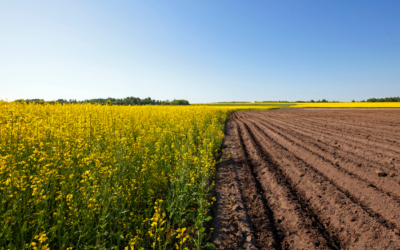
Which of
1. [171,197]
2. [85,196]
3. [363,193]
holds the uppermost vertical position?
[85,196]

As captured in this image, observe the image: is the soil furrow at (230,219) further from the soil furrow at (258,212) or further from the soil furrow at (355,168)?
the soil furrow at (355,168)

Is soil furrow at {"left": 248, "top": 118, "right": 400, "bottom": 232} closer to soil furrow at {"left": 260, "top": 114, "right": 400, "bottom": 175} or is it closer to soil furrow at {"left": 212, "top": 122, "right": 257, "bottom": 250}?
soil furrow at {"left": 260, "top": 114, "right": 400, "bottom": 175}

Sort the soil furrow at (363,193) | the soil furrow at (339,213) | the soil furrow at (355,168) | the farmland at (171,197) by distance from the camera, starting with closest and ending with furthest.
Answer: the farmland at (171,197) < the soil furrow at (339,213) < the soil furrow at (363,193) < the soil furrow at (355,168)

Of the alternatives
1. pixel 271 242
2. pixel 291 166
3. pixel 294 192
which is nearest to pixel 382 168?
pixel 291 166

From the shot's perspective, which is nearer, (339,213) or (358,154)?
(339,213)

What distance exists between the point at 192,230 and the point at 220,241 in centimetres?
50

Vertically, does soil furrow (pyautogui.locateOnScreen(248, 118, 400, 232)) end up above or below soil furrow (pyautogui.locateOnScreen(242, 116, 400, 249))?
above

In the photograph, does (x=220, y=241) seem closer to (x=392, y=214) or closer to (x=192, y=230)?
(x=192, y=230)

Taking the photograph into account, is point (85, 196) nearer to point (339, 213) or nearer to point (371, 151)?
point (339, 213)

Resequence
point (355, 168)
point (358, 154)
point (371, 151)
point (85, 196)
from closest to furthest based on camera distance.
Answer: point (85, 196) < point (355, 168) < point (358, 154) < point (371, 151)

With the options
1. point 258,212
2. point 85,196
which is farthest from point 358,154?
point 85,196

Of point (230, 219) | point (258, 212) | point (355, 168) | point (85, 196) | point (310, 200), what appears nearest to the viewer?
point (85, 196)

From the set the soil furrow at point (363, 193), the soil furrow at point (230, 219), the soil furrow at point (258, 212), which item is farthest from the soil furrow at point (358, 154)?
the soil furrow at point (230, 219)

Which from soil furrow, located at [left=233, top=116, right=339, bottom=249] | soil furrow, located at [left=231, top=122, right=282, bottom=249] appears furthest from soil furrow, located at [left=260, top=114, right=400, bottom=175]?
soil furrow, located at [left=231, top=122, right=282, bottom=249]
